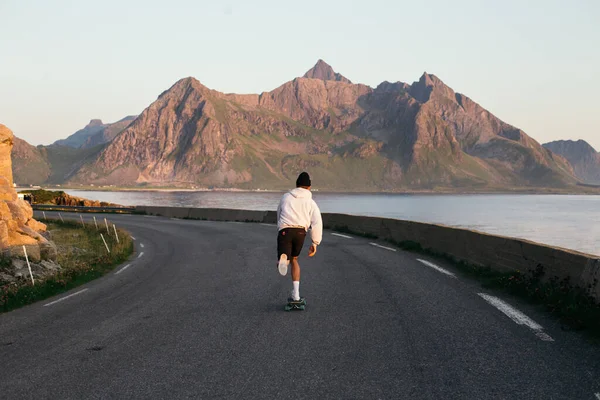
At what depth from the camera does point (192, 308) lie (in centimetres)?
841

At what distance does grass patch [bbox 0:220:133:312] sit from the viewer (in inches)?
406

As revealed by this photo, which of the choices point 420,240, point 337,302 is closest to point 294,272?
point 337,302

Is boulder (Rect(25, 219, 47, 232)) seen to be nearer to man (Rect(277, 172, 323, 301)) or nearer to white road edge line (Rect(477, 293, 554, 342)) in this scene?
man (Rect(277, 172, 323, 301))

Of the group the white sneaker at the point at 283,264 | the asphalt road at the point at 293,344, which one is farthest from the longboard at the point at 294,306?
the white sneaker at the point at 283,264

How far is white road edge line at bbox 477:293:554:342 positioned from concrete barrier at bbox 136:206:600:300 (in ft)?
3.47

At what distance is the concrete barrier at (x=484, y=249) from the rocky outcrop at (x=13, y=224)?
424 inches

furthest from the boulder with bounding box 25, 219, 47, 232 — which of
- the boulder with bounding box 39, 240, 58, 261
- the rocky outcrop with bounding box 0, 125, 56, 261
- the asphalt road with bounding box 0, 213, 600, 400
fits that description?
the asphalt road with bounding box 0, 213, 600, 400

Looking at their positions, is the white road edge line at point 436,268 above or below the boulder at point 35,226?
below

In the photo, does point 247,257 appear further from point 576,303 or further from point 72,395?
point 72,395

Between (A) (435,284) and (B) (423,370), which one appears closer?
(B) (423,370)

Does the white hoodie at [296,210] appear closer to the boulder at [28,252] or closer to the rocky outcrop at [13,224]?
the boulder at [28,252]

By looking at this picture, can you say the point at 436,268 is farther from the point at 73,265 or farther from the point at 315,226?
the point at 73,265

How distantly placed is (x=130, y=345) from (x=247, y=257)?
892 centimetres

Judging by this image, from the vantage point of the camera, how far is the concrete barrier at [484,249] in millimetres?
8305
